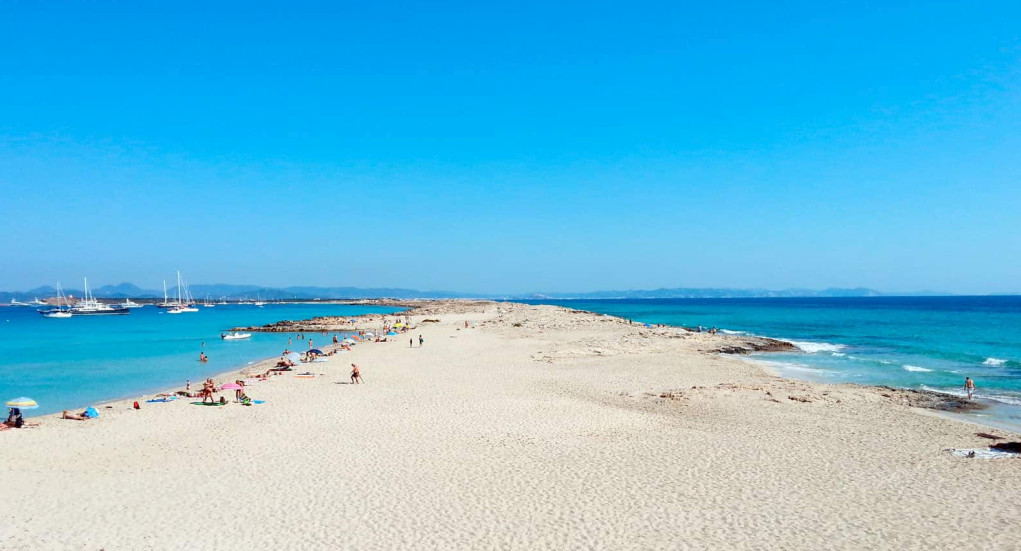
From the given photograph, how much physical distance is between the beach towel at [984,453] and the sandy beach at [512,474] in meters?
0.29

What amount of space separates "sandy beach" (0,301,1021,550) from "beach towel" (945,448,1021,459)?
0.29 meters

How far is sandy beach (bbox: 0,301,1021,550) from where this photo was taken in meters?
8.77

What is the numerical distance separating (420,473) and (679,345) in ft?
96.0

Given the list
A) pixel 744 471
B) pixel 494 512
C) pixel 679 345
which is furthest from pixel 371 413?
pixel 679 345

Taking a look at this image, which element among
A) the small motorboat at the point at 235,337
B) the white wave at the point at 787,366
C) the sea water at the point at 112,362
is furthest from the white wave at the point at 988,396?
the small motorboat at the point at 235,337

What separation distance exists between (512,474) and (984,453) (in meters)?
10.7

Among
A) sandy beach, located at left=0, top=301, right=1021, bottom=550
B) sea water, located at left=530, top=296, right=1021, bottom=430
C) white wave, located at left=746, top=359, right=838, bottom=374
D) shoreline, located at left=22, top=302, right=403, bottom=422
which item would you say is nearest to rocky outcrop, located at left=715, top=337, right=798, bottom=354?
sea water, located at left=530, top=296, right=1021, bottom=430

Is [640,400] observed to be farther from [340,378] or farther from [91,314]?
[91,314]

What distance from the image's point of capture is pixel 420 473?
11.6 metres

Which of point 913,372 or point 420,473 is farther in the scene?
point 913,372

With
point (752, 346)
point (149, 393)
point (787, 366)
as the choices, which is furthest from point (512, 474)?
point (752, 346)

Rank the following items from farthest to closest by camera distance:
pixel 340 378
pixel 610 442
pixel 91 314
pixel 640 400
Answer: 1. pixel 91 314
2. pixel 340 378
3. pixel 640 400
4. pixel 610 442

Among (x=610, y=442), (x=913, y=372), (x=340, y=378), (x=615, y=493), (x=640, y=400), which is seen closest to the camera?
(x=615, y=493)

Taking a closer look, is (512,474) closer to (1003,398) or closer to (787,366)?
(1003,398)
